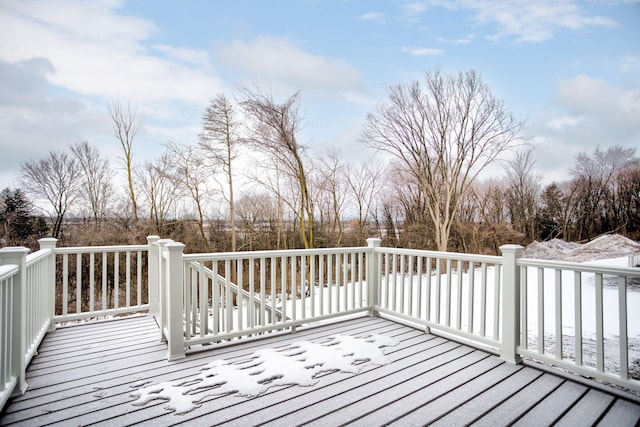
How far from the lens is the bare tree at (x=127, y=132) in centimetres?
853

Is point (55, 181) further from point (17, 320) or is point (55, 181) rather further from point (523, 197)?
point (523, 197)

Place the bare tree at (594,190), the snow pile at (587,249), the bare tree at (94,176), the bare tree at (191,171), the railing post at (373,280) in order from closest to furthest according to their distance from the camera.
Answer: the railing post at (373,280) < the bare tree at (94,176) < the bare tree at (191,171) < the snow pile at (587,249) < the bare tree at (594,190)

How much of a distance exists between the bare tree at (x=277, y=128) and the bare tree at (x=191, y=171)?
179 cm

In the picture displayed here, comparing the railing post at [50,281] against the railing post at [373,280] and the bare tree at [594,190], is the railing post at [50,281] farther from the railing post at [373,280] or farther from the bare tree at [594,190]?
the bare tree at [594,190]

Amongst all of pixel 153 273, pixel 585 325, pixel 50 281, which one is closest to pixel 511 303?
pixel 153 273

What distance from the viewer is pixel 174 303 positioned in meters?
2.69

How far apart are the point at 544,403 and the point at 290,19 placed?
855cm

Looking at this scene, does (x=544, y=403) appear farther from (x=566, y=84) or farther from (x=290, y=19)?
(x=566, y=84)

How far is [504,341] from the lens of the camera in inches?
102

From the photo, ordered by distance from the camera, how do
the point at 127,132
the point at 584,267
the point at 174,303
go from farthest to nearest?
the point at 127,132 → the point at 174,303 → the point at 584,267

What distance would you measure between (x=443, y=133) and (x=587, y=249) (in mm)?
6483

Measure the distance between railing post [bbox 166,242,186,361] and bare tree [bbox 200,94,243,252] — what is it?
619 centimetres

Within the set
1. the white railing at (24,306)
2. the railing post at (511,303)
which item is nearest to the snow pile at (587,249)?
the railing post at (511,303)

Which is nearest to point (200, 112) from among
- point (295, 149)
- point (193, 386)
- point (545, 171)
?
point (295, 149)
